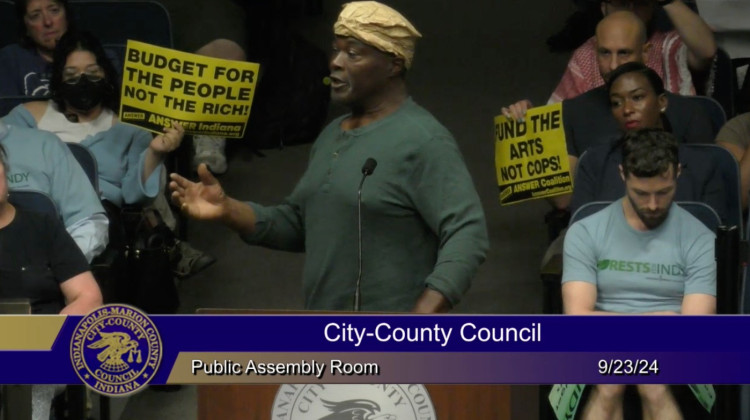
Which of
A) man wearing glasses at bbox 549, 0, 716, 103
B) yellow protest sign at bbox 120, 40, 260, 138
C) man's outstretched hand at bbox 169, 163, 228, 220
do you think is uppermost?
man wearing glasses at bbox 549, 0, 716, 103

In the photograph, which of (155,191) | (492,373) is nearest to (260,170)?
(155,191)

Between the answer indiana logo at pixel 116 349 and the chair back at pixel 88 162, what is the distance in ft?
5.02

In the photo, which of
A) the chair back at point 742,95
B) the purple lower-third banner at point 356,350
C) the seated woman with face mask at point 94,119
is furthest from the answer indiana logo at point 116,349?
the chair back at point 742,95

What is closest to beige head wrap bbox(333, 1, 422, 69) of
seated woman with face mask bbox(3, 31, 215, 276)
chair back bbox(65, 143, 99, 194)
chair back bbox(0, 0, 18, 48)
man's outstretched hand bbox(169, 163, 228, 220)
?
man's outstretched hand bbox(169, 163, 228, 220)

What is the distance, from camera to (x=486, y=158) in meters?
7.43

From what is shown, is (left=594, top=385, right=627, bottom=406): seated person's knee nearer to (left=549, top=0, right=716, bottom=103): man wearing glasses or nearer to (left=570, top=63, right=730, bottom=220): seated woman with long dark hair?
(left=570, top=63, right=730, bottom=220): seated woman with long dark hair

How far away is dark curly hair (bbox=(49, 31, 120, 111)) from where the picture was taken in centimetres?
577

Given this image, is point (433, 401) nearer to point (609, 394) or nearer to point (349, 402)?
point (349, 402)

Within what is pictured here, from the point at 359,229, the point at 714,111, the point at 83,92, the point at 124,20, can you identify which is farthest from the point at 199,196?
the point at 124,20

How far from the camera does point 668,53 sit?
6051 mm

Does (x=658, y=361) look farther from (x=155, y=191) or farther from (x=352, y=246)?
(x=155, y=191)

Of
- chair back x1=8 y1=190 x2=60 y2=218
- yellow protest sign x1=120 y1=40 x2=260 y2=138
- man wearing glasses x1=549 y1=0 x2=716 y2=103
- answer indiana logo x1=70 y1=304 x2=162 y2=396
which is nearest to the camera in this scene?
answer indiana logo x1=70 y1=304 x2=162 y2=396

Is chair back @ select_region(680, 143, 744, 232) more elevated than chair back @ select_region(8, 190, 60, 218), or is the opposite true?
chair back @ select_region(680, 143, 744, 232)

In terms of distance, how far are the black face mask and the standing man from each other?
1486 mm
